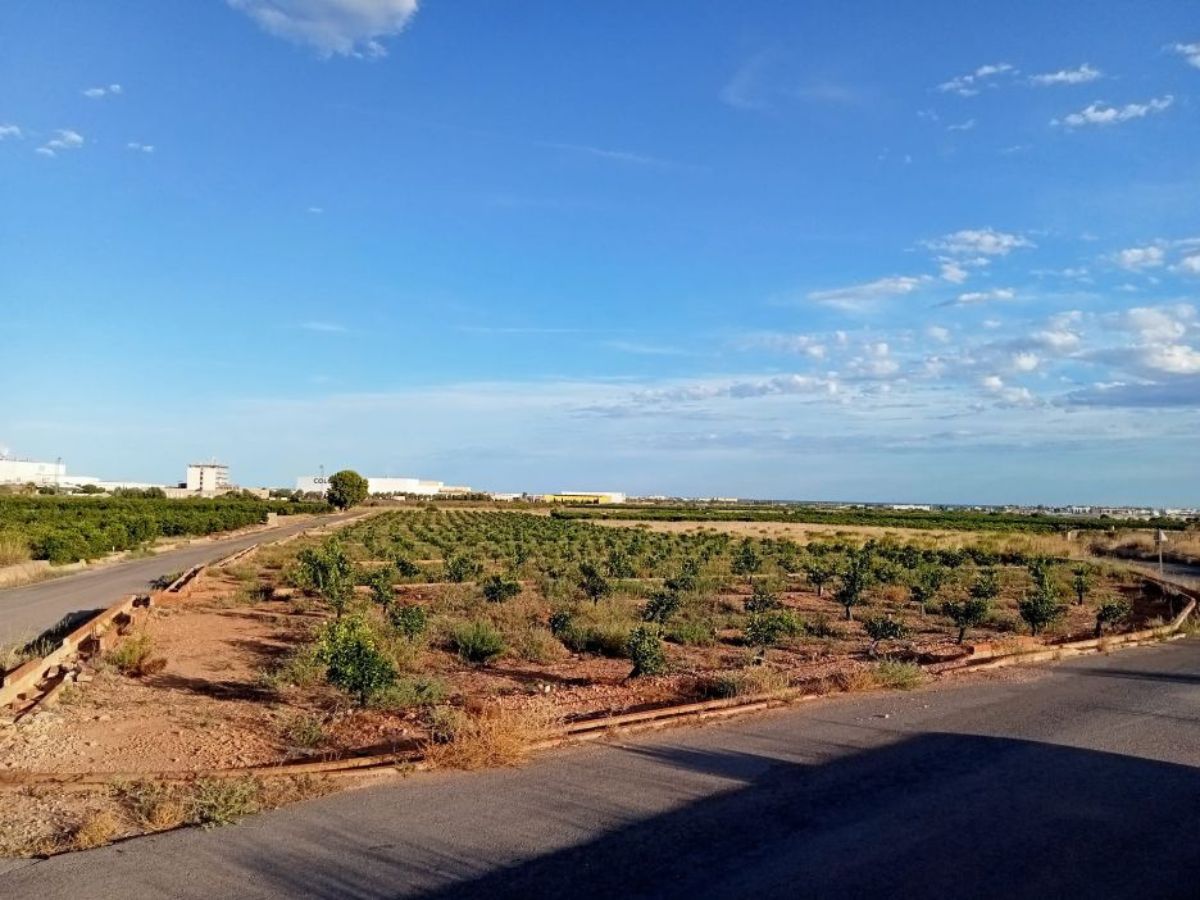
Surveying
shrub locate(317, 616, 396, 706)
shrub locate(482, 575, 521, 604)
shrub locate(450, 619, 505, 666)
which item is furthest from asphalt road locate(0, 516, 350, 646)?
shrub locate(482, 575, 521, 604)

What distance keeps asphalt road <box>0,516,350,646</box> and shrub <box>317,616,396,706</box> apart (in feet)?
27.7

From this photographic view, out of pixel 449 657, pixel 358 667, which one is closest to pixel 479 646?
pixel 449 657

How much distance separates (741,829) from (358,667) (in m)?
5.38

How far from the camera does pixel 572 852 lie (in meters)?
6.62

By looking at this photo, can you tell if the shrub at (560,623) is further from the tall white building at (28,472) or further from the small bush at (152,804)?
the tall white building at (28,472)

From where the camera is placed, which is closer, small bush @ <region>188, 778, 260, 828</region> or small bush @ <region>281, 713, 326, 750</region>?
small bush @ <region>188, 778, 260, 828</region>

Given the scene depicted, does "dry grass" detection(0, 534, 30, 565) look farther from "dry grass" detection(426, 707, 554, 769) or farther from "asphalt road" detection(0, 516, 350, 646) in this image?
"dry grass" detection(426, 707, 554, 769)

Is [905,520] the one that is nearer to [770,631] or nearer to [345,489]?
[345,489]

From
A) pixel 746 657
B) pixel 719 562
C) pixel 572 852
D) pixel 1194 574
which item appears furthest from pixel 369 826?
pixel 1194 574

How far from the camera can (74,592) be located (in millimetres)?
26750

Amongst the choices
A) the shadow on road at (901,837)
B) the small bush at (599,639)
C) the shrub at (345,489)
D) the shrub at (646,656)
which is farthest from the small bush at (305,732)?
the shrub at (345,489)

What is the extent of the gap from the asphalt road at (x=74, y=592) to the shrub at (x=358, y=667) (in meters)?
8.44

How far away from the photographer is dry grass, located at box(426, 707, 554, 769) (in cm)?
878

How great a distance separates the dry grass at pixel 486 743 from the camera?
8.78m
